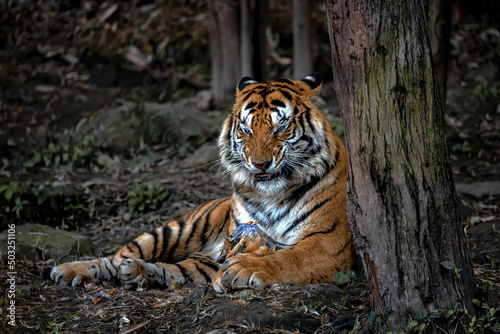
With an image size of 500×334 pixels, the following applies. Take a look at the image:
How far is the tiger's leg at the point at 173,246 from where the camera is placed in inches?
163

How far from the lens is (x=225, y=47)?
8.78 meters

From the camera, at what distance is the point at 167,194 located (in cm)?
636

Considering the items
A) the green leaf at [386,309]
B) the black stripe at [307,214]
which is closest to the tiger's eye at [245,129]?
the black stripe at [307,214]

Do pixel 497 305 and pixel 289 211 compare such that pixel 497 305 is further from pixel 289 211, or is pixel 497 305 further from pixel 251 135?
pixel 251 135

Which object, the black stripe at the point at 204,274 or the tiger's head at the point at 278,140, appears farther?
the black stripe at the point at 204,274

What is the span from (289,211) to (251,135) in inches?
22.3

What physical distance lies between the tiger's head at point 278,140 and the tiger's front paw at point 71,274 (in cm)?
122

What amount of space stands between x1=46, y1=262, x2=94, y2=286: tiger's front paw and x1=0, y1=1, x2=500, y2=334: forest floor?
9 cm

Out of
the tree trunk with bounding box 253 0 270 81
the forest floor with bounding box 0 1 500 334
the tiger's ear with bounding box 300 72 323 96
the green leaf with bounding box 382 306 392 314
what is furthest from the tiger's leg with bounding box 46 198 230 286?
the tree trunk with bounding box 253 0 270 81

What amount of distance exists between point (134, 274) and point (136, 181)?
312 centimetres

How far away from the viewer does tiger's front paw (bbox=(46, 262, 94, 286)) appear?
4005 millimetres

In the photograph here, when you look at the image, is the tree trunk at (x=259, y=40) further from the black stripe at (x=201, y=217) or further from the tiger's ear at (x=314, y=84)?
the tiger's ear at (x=314, y=84)

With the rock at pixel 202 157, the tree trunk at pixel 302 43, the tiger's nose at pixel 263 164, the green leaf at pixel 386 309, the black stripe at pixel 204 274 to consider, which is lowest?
the black stripe at pixel 204 274

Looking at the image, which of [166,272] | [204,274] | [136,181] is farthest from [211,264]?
[136,181]
